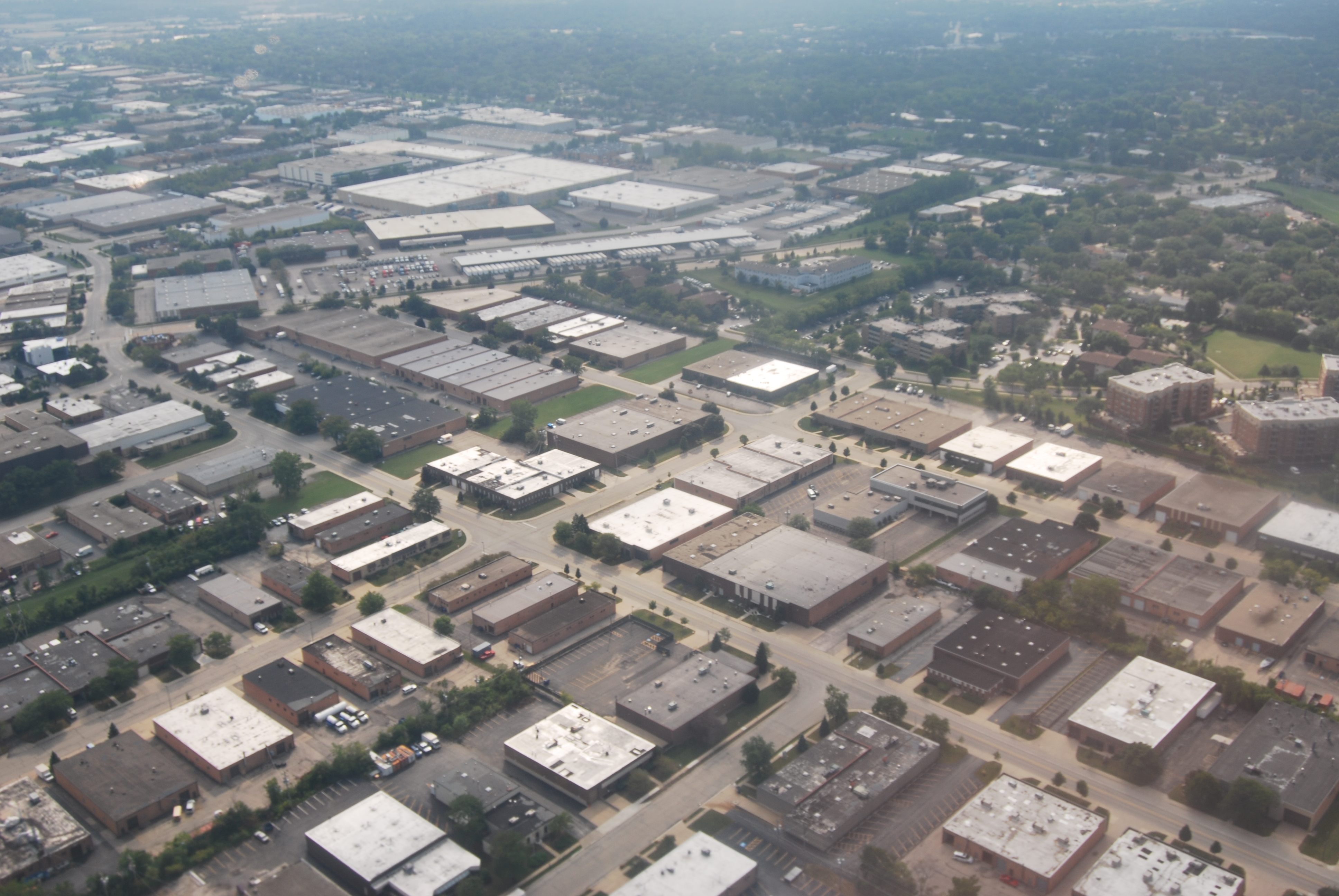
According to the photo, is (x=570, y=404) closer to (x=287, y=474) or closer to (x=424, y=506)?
(x=424, y=506)

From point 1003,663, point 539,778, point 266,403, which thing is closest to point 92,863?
point 539,778

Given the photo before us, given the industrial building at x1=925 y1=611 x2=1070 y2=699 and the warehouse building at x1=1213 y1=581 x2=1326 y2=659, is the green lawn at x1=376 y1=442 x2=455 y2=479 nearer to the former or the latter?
the industrial building at x1=925 y1=611 x2=1070 y2=699

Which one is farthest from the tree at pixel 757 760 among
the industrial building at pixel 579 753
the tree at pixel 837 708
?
the industrial building at pixel 579 753

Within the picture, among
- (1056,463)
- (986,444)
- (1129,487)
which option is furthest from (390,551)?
(1129,487)

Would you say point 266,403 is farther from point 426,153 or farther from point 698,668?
point 426,153

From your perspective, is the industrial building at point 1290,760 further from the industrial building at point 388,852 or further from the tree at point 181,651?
the tree at point 181,651
